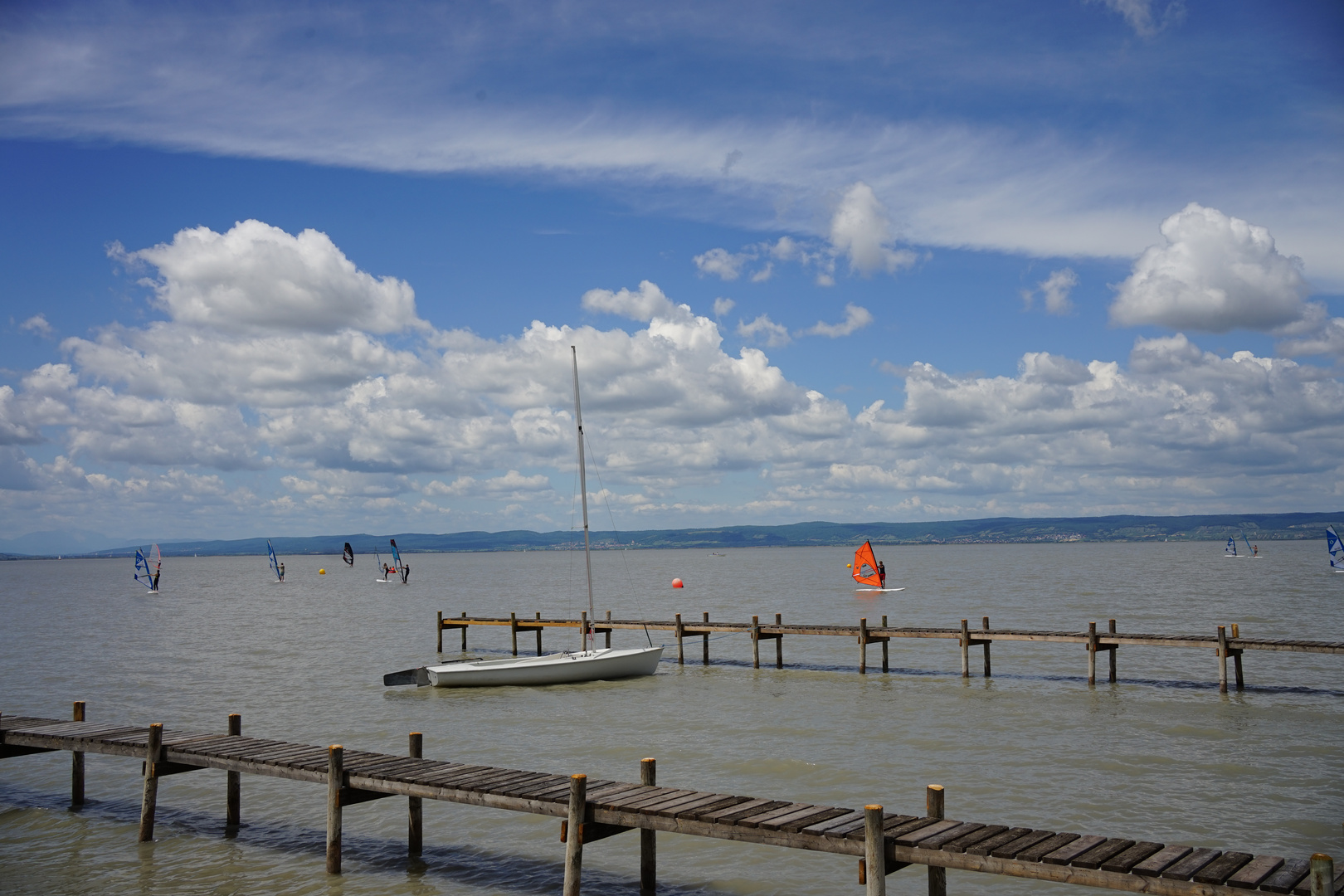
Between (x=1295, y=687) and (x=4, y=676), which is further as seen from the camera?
(x=4, y=676)

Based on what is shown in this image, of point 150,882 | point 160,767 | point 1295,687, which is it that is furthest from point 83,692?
point 1295,687

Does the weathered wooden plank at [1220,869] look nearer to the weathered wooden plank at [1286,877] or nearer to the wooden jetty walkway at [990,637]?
the weathered wooden plank at [1286,877]

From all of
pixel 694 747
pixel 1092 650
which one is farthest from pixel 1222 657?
pixel 694 747

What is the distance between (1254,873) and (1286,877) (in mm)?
330

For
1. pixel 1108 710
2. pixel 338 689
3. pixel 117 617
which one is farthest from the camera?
pixel 117 617

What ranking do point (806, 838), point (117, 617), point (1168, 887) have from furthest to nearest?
1. point (117, 617)
2. point (806, 838)
3. point (1168, 887)

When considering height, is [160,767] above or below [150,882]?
above

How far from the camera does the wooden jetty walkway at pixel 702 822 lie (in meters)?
9.36

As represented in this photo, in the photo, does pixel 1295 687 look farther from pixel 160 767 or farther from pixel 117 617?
pixel 117 617

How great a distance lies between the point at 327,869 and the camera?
46.2 ft

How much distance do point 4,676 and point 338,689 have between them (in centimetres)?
1508

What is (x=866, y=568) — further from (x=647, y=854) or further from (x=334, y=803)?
(x=334, y=803)

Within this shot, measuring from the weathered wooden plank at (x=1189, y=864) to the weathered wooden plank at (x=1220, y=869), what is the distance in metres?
0.05

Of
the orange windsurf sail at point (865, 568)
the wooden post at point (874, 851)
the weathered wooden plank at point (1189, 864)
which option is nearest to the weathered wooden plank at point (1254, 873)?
the weathered wooden plank at point (1189, 864)
